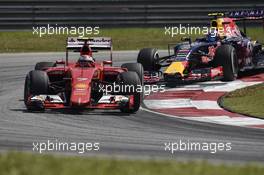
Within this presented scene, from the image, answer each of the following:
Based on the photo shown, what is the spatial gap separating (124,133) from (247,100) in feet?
13.7

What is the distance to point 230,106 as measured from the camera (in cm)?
1445

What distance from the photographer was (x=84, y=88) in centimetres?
1362

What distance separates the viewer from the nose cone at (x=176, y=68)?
55.7ft

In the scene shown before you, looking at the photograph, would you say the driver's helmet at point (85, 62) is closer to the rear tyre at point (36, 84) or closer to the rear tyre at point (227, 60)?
the rear tyre at point (36, 84)

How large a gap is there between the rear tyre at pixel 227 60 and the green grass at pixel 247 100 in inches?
40.3

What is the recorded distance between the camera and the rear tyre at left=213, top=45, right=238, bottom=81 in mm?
17641

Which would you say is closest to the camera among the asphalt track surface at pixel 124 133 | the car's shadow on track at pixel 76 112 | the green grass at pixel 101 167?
the green grass at pixel 101 167

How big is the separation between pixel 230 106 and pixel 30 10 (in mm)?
13987

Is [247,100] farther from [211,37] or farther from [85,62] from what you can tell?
[211,37]

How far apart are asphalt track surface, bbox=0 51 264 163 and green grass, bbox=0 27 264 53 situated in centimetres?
1142

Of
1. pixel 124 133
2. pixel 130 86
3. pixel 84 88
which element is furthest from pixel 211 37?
pixel 124 133

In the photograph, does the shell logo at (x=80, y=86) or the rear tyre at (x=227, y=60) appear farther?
the rear tyre at (x=227, y=60)

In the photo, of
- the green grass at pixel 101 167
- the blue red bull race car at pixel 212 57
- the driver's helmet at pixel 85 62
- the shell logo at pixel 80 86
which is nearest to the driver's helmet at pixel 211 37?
the blue red bull race car at pixel 212 57

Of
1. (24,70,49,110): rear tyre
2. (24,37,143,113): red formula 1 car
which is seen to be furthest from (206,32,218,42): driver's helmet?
(24,70,49,110): rear tyre
